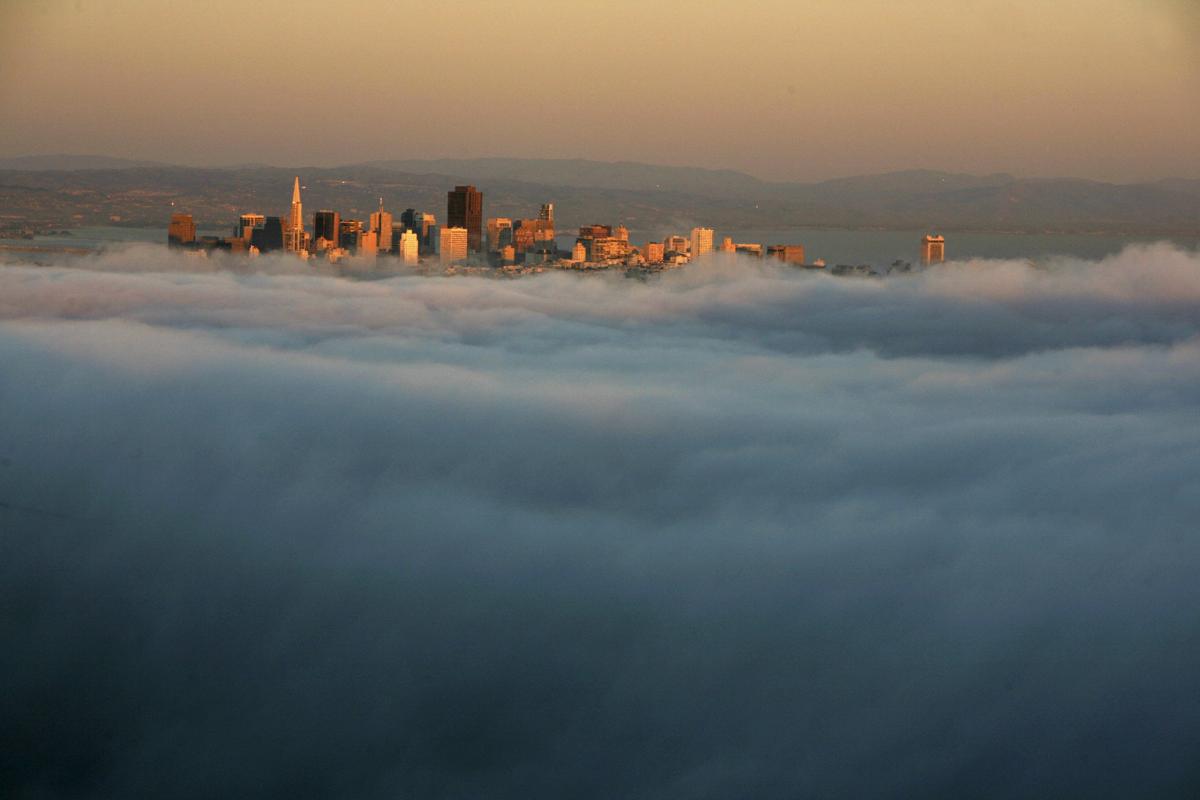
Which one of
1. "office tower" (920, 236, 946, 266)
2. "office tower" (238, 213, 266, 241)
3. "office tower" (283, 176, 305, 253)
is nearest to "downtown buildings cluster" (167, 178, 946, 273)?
"office tower" (283, 176, 305, 253)

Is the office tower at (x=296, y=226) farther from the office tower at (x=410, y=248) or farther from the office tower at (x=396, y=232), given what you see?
the office tower at (x=410, y=248)

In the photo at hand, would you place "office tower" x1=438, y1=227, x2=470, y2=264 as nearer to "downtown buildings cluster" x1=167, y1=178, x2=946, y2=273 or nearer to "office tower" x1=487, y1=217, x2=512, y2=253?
"downtown buildings cluster" x1=167, y1=178, x2=946, y2=273

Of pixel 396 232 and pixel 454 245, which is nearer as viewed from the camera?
pixel 396 232

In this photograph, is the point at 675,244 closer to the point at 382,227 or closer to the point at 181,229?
the point at 382,227

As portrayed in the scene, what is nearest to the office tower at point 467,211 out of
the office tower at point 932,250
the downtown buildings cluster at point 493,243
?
the downtown buildings cluster at point 493,243

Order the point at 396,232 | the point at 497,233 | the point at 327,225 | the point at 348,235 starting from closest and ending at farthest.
→ 1. the point at 348,235
2. the point at 327,225
3. the point at 396,232
4. the point at 497,233

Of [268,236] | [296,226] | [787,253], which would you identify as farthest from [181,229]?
[787,253]
